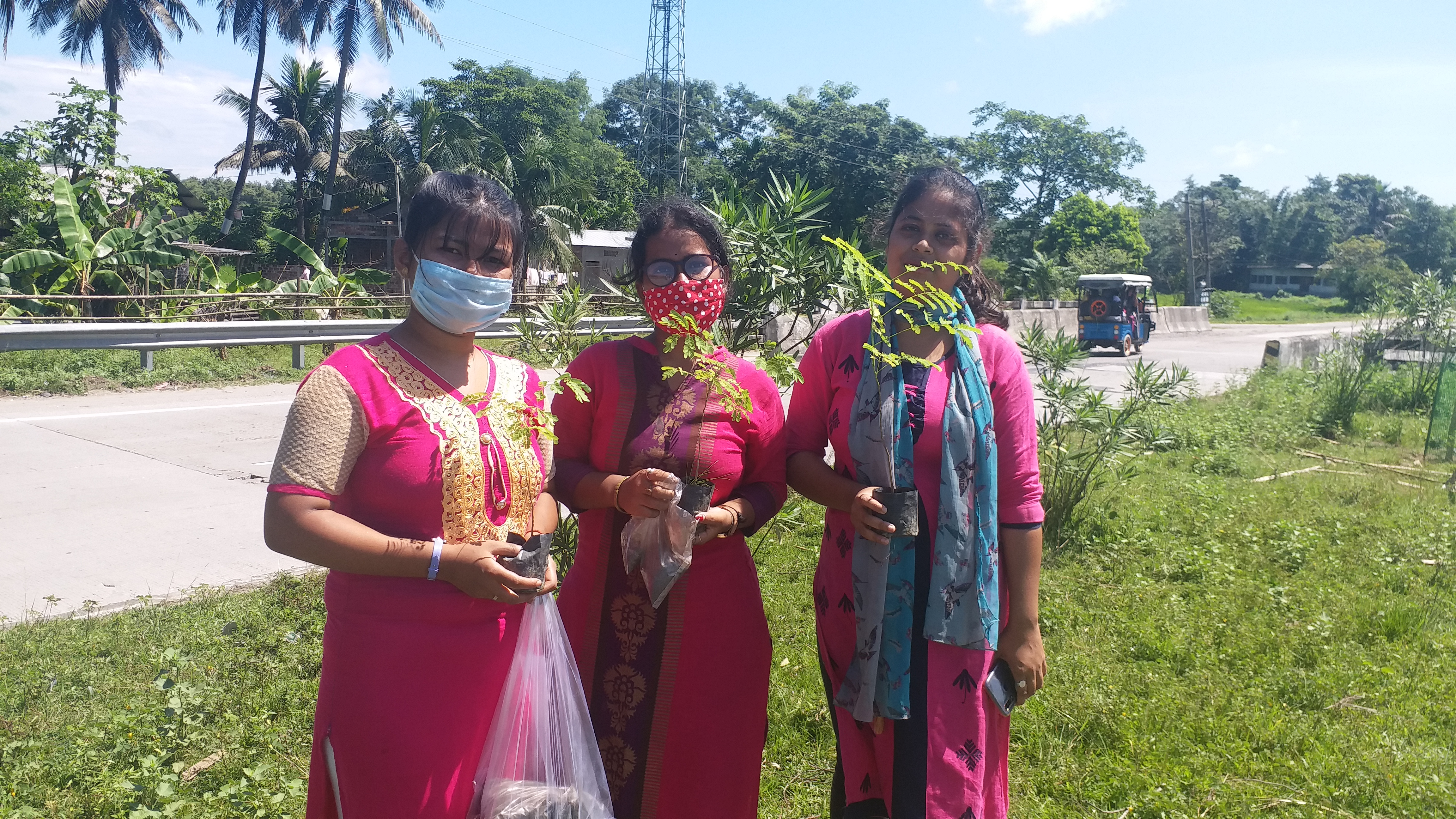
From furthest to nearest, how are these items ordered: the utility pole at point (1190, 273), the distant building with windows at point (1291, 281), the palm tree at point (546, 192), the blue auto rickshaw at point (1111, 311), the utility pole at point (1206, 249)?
the distant building with windows at point (1291, 281), the utility pole at point (1206, 249), the utility pole at point (1190, 273), the palm tree at point (546, 192), the blue auto rickshaw at point (1111, 311)

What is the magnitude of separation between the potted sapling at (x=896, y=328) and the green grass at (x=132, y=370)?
8185mm

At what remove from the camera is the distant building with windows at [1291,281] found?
2852 inches

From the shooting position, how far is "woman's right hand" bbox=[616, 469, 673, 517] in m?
1.89

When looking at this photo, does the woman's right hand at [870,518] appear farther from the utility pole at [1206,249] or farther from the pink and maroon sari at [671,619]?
the utility pole at [1206,249]

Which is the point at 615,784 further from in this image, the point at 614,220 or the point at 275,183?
the point at 275,183

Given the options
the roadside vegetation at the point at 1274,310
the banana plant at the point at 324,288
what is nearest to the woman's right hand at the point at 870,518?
the banana plant at the point at 324,288

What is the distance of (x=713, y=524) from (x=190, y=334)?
36.2 ft

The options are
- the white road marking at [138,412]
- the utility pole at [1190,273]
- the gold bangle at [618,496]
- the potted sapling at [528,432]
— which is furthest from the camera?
the utility pole at [1190,273]

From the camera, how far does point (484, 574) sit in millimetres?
1681

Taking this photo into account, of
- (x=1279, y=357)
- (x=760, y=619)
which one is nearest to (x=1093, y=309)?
(x=1279, y=357)

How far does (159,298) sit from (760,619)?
13.4 m

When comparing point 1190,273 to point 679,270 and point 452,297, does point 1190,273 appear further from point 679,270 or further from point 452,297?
point 452,297

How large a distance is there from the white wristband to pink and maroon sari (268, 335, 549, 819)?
0.04 meters

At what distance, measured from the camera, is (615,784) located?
2.14 meters
